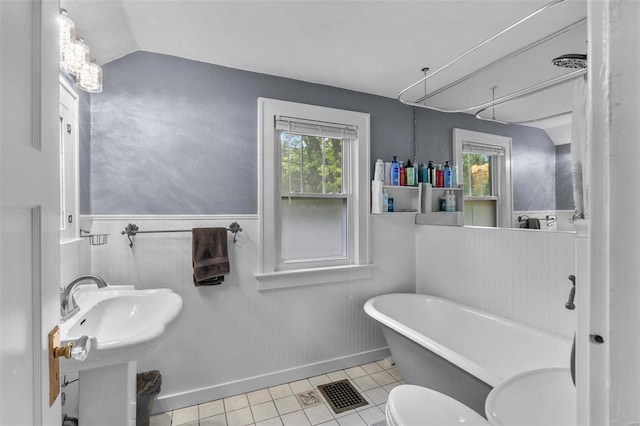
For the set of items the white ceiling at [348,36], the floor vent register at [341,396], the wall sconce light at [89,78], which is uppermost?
the white ceiling at [348,36]

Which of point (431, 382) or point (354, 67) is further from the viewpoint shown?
point (354, 67)

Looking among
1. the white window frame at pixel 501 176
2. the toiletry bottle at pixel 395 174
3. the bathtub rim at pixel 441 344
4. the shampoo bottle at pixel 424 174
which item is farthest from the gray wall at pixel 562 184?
the toiletry bottle at pixel 395 174

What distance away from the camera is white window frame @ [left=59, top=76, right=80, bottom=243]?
1.62 meters

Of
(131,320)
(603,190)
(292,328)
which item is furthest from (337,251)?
(603,190)

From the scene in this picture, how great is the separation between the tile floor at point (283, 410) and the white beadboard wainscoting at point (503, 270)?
964 mm

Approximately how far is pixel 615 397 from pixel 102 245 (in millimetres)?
2381

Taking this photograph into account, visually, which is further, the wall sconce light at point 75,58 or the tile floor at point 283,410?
the tile floor at point 283,410

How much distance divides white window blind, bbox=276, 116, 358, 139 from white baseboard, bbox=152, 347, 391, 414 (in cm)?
195

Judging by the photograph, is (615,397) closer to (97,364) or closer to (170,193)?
(97,364)

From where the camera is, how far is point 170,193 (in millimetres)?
2072

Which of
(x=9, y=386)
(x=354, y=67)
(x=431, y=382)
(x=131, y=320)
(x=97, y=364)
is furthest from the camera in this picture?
(x=354, y=67)

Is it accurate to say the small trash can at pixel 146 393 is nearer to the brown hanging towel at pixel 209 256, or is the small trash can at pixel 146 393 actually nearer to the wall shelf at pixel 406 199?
the brown hanging towel at pixel 209 256

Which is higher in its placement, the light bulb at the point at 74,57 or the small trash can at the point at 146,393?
the light bulb at the point at 74,57

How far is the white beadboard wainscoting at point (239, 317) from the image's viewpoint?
202 cm
